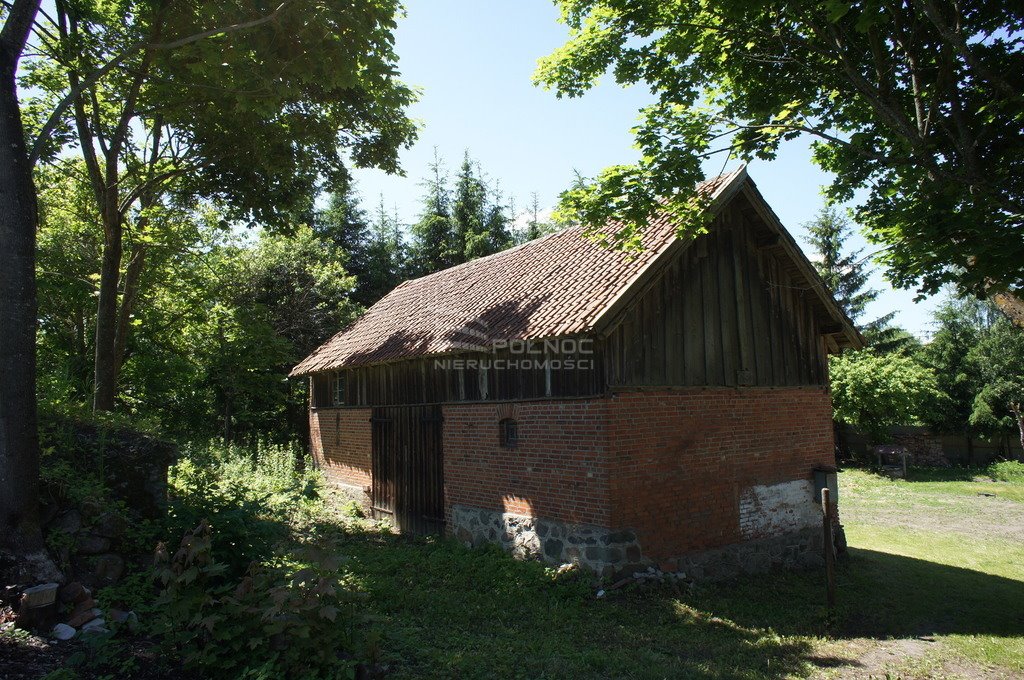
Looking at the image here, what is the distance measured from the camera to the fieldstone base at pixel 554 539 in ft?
29.8

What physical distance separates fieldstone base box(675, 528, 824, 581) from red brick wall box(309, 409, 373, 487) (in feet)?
26.3

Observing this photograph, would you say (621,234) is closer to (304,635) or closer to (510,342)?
(510,342)

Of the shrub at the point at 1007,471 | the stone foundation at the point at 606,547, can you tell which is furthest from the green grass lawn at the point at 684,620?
the shrub at the point at 1007,471

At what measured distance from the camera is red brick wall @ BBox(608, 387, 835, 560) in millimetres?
9383

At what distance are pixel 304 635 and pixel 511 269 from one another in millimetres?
10169

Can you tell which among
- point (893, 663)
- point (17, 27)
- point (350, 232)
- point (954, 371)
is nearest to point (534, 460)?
point (893, 663)

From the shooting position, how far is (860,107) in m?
9.36

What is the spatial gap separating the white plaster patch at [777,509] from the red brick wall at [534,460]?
351 cm

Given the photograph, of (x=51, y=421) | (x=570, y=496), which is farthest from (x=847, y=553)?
(x=51, y=421)

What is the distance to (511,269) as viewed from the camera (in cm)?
1408

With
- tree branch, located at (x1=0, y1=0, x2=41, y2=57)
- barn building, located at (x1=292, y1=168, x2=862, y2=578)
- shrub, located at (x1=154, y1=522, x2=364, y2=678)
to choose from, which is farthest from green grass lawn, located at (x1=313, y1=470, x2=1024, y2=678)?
tree branch, located at (x1=0, y1=0, x2=41, y2=57)

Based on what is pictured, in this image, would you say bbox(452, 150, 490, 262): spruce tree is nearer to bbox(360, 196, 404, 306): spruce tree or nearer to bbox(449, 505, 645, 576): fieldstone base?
bbox(360, 196, 404, 306): spruce tree

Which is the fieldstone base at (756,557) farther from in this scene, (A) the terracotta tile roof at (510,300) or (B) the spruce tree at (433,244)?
(B) the spruce tree at (433,244)

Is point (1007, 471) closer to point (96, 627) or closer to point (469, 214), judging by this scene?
point (469, 214)
